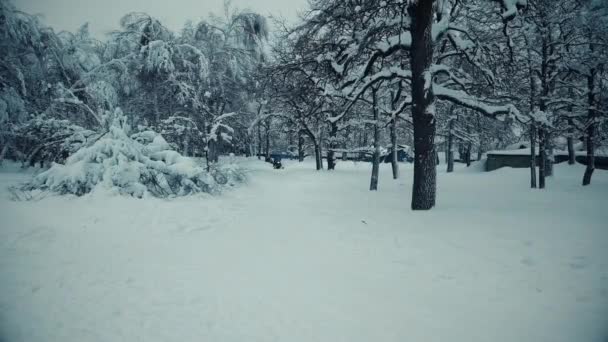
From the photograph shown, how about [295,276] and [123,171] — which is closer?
[295,276]

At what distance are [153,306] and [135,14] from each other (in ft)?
50.4

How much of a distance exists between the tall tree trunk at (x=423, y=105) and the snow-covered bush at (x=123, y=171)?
A: 19.9ft

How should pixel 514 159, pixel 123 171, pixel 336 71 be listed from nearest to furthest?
pixel 123 171 < pixel 336 71 < pixel 514 159

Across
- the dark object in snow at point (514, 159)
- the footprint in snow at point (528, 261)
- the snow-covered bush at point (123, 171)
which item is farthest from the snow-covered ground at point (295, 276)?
the dark object in snow at point (514, 159)

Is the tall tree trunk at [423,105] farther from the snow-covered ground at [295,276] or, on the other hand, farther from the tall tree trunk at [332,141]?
the tall tree trunk at [332,141]

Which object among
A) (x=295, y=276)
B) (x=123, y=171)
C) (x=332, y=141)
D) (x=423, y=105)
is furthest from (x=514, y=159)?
(x=123, y=171)

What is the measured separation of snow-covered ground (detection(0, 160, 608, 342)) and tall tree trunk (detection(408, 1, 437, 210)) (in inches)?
33.7

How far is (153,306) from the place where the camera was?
297 centimetres

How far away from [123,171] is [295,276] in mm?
5975

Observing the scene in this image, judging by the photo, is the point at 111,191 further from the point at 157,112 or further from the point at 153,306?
the point at 157,112

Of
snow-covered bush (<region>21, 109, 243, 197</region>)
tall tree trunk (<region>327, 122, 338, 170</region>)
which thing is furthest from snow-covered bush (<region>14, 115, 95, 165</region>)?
tall tree trunk (<region>327, 122, 338, 170</region>)

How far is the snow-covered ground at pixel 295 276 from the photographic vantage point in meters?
2.64

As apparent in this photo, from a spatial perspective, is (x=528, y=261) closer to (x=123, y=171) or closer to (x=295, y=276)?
(x=295, y=276)

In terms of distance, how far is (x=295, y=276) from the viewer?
3.68m
